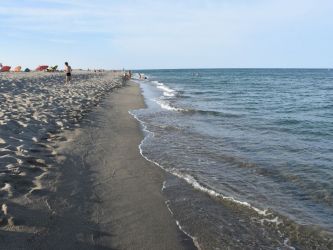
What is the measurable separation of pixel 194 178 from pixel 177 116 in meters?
10.2

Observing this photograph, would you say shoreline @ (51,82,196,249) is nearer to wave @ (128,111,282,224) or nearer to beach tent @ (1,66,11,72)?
wave @ (128,111,282,224)

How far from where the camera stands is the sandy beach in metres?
4.93

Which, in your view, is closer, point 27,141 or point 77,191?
point 77,191

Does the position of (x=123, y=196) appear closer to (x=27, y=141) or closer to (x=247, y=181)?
(x=247, y=181)

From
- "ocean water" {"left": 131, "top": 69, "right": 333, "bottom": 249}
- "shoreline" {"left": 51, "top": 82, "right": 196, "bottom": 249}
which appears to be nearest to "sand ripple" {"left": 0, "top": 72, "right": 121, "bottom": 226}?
"shoreline" {"left": 51, "top": 82, "right": 196, "bottom": 249}

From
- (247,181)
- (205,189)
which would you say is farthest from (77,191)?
(247,181)

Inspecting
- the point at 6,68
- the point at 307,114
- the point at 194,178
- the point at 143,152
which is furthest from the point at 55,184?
the point at 6,68

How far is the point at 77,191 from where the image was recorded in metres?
6.61

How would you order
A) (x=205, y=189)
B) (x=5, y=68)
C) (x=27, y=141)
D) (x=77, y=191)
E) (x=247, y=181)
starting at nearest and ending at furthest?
1. (x=77, y=191)
2. (x=205, y=189)
3. (x=247, y=181)
4. (x=27, y=141)
5. (x=5, y=68)

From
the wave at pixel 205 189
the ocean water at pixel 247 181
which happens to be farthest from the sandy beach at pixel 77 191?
the ocean water at pixel 247 181

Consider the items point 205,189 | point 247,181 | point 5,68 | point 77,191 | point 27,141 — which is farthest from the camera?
point 5,68

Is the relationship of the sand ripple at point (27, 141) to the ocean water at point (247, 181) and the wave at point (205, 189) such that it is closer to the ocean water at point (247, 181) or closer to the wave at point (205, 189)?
the ocean water at point (247, 181)

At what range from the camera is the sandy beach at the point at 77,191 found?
4930 millimetres

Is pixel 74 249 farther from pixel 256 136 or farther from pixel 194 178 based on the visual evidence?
pixel 256 136
